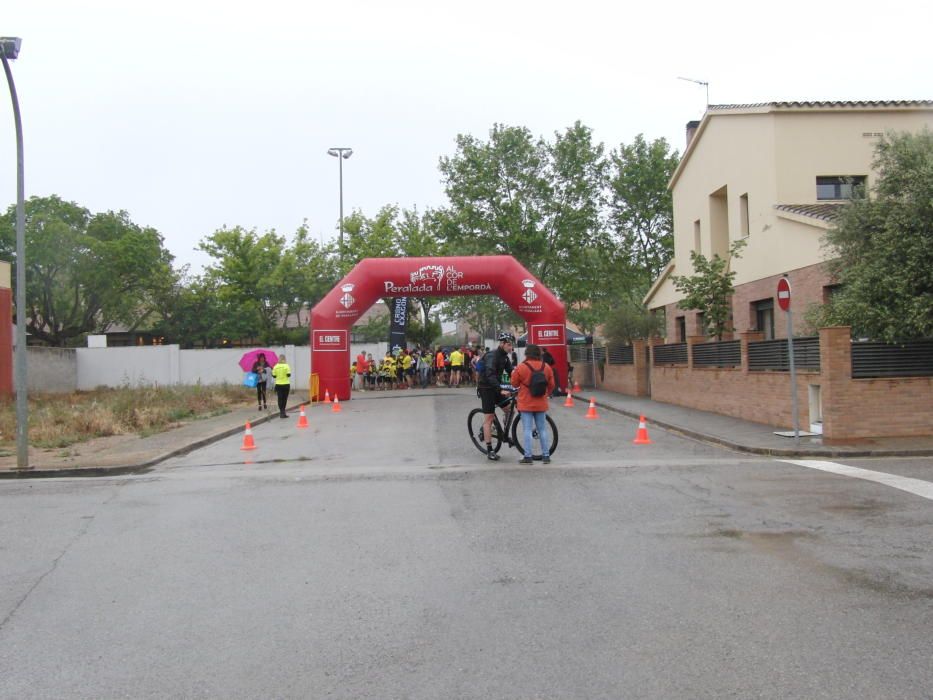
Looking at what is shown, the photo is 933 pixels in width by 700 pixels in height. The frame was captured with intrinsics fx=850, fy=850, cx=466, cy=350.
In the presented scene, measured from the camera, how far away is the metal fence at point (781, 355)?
14.7m

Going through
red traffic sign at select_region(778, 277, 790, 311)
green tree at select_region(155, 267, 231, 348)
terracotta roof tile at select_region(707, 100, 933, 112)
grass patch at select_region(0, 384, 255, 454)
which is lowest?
grass patch at select_region(0, 384, 255, 454)

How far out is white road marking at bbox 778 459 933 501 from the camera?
29.7 ft

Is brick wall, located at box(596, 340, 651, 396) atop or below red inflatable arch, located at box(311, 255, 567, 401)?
below

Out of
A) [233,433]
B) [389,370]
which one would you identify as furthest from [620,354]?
[233,433]

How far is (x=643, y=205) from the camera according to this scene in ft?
149

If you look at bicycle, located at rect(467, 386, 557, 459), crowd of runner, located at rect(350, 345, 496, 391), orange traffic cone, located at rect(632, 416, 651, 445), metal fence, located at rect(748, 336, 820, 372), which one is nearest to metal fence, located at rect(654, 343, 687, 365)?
metal fence, located at rect(748, 336, 820, 372)

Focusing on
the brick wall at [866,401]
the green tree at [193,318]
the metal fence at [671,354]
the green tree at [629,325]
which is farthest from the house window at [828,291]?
the green tree at [193,318]

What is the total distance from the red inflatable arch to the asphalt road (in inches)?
659

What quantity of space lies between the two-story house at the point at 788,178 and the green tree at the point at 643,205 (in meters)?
21.0

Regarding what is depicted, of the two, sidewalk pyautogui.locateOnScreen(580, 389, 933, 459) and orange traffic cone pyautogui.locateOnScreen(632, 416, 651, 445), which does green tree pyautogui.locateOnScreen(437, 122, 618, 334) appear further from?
orange traffic cone pyautogui.locateOnScreen(632, 416, 651, 445)

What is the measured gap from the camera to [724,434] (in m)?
14.8

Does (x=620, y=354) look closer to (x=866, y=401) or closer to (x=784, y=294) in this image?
(x=866, y=401)

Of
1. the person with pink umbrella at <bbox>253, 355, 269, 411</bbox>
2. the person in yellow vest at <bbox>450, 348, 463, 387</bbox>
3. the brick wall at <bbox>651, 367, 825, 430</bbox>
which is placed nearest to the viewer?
the brick wall at <bbox>651, 367, 825, 430</bbox>

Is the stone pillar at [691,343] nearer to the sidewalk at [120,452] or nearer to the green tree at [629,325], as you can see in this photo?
the green tree at [629,325]
